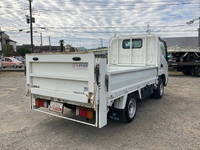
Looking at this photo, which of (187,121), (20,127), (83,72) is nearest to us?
(83,72)

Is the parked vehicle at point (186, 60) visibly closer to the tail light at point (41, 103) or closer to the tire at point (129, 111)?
the tire at point (129, 111)

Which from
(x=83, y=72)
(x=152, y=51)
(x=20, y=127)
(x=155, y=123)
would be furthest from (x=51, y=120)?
(x=152, y=51)

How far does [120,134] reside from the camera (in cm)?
392

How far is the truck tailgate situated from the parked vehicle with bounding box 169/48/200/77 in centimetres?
1332

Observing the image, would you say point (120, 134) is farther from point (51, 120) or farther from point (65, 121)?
point (51, 120)

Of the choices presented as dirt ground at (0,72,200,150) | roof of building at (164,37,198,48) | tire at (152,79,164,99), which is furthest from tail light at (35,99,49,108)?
roof of building at (164,37,198,48)

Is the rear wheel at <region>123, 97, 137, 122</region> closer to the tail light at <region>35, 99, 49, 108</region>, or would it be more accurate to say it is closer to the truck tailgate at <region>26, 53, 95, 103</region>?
the truck tailgate at <region>26, 53, 95, 103</region>

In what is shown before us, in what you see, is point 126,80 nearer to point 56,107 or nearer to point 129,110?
point 129,110

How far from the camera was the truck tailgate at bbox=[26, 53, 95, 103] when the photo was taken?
10.7 feet

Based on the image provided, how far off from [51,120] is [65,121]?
40 centimetres

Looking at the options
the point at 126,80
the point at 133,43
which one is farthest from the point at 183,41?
the point at 126,80

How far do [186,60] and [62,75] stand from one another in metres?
14.1

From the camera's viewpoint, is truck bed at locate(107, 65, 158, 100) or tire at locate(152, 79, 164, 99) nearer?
truck bed at locate(107, 65, 158, 100)

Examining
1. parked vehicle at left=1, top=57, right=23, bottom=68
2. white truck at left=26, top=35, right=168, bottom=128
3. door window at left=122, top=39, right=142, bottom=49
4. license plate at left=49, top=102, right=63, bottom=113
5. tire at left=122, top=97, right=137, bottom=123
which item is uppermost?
door window at left=122, top=39, right=142, bottom=49
